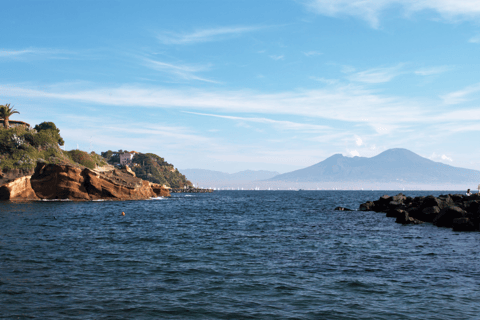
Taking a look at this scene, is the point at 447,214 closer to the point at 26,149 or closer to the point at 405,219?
the point at 405,219

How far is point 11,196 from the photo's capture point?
6844 centimetres

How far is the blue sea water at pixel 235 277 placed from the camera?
12492mm

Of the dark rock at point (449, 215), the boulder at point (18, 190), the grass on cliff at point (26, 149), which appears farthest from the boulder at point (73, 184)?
the dark rock at point (449, 215)

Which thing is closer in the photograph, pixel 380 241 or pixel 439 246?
pixel 439 246

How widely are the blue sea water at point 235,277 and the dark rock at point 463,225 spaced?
224 inches

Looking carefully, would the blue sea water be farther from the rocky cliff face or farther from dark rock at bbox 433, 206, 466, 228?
the rocky cliff face

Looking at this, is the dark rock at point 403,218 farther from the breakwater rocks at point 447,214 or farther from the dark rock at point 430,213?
the dark rock at point 430,213

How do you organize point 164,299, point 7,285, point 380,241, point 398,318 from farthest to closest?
point 380,241 → point 7,285 → point 164,299 → point 398,318

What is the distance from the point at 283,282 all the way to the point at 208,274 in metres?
3.80

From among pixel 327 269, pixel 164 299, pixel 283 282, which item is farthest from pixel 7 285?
pixel 327 269

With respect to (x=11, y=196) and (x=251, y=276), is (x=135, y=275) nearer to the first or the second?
(x=251, y=276)

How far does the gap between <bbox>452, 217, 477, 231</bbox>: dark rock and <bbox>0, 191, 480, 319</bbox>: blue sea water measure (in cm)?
569

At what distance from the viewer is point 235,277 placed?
1686 centimetres

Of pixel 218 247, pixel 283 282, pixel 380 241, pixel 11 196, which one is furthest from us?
pixel 11 196
